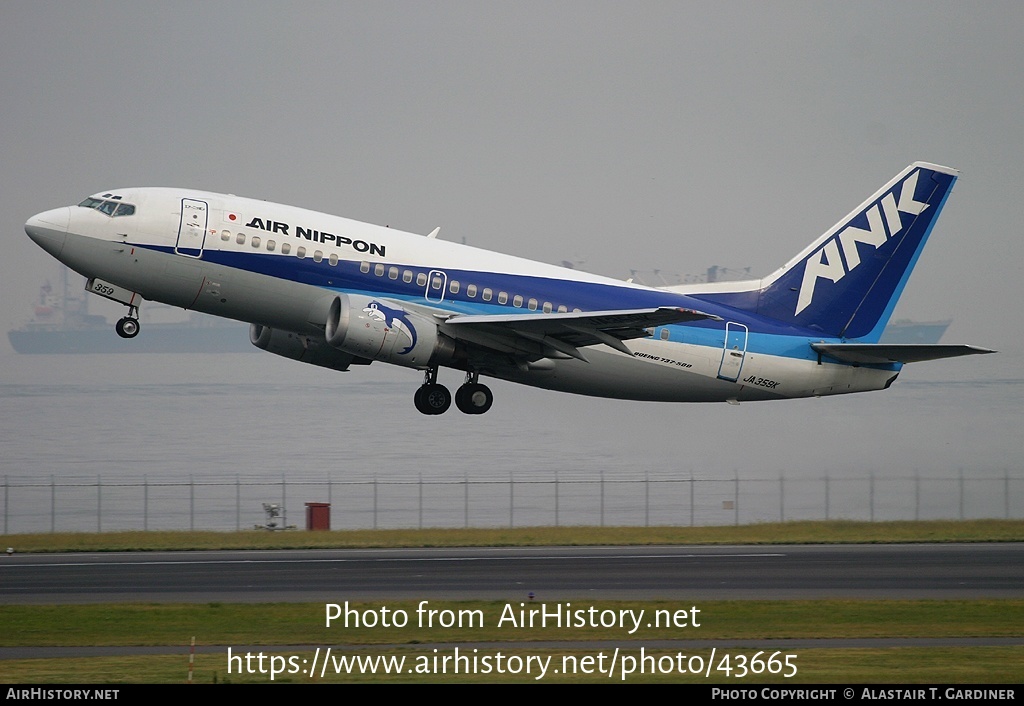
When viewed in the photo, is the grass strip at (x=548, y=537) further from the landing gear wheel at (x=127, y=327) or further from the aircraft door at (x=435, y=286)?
the aircraft door at (x=435, y=286)

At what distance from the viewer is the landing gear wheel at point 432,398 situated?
3606 centimetres

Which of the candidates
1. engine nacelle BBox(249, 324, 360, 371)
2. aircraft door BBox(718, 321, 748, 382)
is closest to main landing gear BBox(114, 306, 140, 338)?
engine nacelle BBox(249, 324, 360, 371)

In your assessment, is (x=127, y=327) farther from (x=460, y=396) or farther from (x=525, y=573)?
(x=525, y=573)

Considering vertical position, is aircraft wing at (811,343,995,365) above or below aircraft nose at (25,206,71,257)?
below

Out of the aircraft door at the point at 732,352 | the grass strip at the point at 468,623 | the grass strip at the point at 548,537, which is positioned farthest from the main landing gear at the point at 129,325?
the aircraft door at the point at 732,352

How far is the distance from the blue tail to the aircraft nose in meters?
19.8

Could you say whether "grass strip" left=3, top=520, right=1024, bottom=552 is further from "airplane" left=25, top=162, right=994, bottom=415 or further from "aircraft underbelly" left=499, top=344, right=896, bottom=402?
"airplane" left=25, top=162, right=994, bottom=415

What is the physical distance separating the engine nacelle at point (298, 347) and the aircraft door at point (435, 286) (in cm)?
387

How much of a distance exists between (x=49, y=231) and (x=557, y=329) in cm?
1332

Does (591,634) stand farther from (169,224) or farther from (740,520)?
(740,520)

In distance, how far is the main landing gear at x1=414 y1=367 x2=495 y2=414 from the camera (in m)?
36.1

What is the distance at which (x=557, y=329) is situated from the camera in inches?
1307

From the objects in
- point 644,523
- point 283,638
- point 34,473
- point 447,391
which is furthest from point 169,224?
point 34,473
